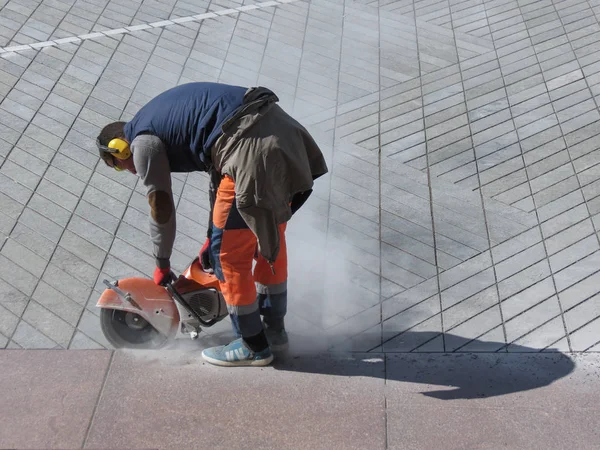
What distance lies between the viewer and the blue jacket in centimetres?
455

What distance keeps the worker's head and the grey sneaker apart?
48.1 inches

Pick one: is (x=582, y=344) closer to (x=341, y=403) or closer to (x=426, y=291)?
(x=426, y=291)

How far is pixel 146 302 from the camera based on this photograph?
506cm

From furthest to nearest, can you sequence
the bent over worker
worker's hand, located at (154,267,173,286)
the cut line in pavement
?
1. the cut line in pavement
2. worker's hand, located at (154,267,173,286)
3. the bent over worker

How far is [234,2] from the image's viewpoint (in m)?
9.88

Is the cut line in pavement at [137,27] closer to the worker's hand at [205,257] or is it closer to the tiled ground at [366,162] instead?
the tiled ground at [366,162]

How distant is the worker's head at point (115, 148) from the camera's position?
4.58 m

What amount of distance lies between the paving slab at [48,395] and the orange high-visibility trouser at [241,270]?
2.76 feet

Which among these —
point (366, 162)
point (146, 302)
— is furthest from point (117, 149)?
point (366, 162)

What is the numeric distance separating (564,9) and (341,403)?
6174mm

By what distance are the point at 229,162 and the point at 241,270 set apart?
61 centimetres

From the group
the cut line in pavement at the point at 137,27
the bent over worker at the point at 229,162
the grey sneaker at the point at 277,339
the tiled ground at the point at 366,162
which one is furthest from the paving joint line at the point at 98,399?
the cut line in pavement at the point at 137,27

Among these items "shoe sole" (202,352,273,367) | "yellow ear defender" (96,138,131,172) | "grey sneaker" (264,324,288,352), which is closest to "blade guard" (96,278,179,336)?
"shoe sole" (202,352,273,367)

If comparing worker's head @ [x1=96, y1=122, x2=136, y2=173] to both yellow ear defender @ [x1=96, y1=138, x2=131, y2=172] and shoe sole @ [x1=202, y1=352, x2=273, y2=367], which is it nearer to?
yellow ear defender @ [x1=96, y1=138, x2=131, y2=172]
